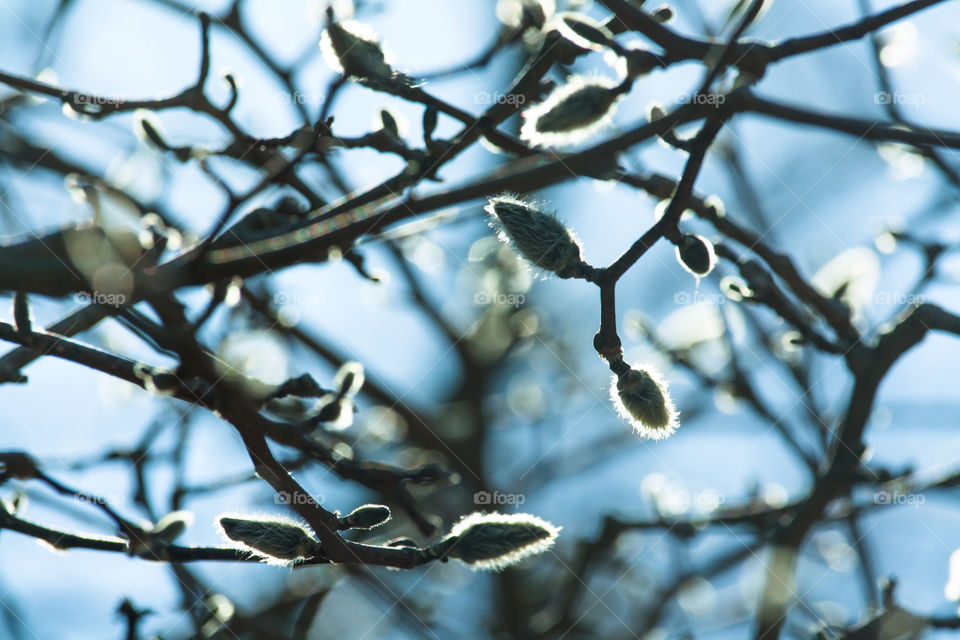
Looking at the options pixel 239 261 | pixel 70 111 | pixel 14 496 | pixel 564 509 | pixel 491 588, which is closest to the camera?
pixel 239 261

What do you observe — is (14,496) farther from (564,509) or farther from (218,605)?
(564,509)

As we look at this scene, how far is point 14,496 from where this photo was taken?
2381 mm

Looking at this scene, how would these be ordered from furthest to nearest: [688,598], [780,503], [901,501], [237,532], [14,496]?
[688,598], [780,503], [901,501], [14,496], [237,532]

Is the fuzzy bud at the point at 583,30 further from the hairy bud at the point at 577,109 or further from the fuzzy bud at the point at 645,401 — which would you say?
the fuzzy bud at the point at 645,401

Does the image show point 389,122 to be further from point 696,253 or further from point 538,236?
point 696,253

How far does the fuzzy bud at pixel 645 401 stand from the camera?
7.06 feet

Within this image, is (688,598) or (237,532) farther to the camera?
(688,598)

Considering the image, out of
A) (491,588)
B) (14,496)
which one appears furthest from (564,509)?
(14,496)

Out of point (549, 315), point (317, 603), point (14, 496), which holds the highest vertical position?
point (549, 315)

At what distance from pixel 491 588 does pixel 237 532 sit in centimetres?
291

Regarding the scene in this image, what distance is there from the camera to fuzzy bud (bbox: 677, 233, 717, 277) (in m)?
2.12

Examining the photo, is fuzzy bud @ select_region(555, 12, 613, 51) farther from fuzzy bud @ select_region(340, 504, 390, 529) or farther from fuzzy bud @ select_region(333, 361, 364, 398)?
fuzzy bud @ select_region(340, 504, 390, 529)

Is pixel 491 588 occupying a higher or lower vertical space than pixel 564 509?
lower

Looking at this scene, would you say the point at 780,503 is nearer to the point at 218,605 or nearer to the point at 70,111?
the point at 218,605
